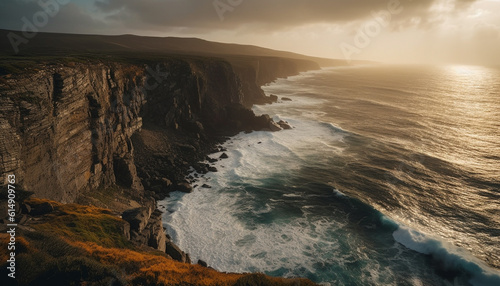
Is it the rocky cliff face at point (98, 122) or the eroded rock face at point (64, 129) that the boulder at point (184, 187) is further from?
the eroded rock face at point (64, 129)

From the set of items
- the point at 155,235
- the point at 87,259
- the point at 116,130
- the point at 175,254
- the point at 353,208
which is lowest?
the point at 175,254

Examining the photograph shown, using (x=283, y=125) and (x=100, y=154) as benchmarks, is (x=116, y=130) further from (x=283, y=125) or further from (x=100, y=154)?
(x=283, y=125)

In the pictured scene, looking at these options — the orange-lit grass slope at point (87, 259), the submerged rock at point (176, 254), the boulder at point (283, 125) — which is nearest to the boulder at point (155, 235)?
the submerged rock at point (176, 254)

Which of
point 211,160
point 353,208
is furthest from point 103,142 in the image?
point 353,208

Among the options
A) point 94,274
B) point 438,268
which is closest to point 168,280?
point 94,274

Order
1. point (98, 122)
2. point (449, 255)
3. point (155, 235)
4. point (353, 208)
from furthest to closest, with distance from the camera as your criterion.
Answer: point (353, 208) < point (98, 122) < point (449, 255) < point (155, 235)

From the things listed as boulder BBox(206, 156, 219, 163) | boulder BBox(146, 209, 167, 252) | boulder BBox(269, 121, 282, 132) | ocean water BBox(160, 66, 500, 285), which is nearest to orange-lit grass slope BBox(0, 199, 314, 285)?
boulder BBox(146, 209, 167, 252)

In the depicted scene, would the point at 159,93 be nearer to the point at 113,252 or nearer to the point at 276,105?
the point at 113,252
